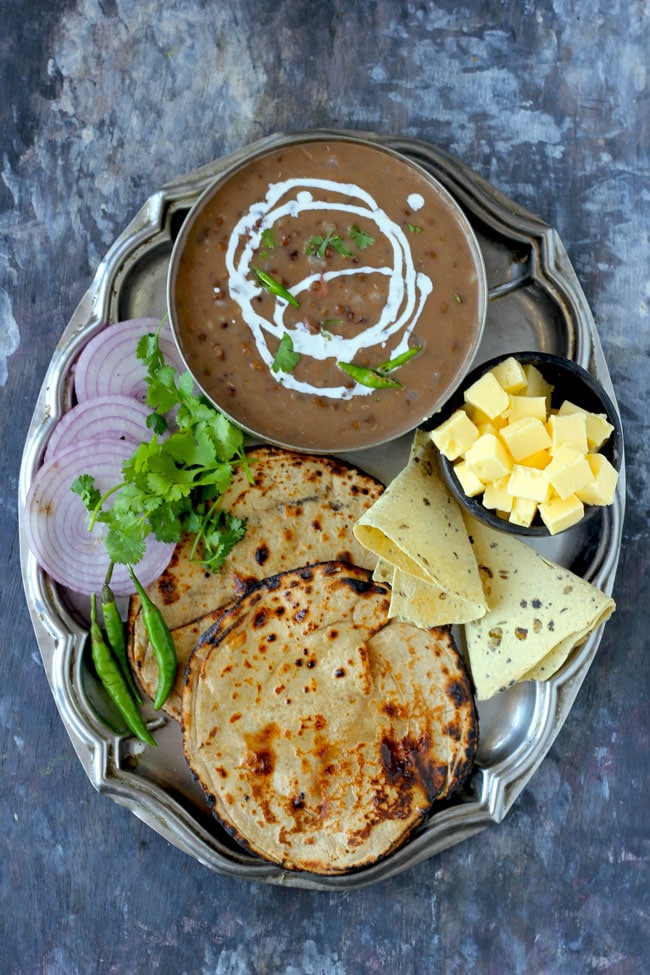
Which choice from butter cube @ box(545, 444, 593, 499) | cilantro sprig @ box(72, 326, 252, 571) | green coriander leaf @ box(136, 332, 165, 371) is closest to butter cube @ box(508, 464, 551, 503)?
butter cube @ box(545, 444, 593, 499)

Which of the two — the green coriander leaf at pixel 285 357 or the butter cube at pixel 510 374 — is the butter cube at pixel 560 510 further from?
the green coriander leaf at pixel 285 357

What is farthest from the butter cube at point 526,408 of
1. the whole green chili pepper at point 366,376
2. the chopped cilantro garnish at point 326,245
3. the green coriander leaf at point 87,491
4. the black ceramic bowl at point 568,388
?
the green coriander leaf at point 87,491

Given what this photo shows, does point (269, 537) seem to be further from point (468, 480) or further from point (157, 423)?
point (468, 480)

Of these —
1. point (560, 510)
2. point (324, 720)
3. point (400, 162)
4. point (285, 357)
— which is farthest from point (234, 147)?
point (324, 720)

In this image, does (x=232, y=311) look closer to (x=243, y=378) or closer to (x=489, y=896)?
(x=243, y=378)

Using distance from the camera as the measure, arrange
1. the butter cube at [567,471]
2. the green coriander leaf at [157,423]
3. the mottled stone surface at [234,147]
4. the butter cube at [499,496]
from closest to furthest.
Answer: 1. the butter cube at [567,471]
2. the butter cube at [499,496]
3. the green coriander leaf at [157,423]
4. the mottled stone surface at [234,147]

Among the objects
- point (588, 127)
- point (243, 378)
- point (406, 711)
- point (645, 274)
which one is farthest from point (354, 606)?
point (588, 127)
